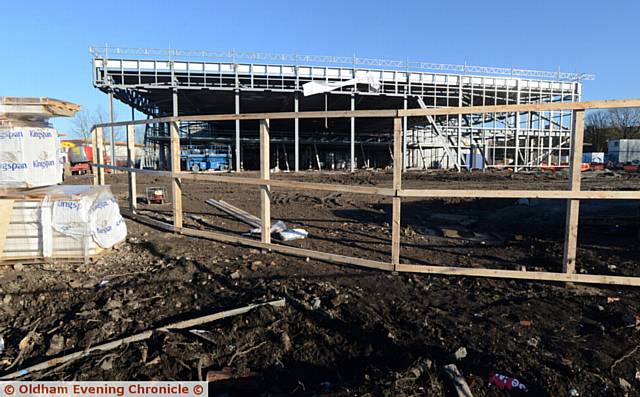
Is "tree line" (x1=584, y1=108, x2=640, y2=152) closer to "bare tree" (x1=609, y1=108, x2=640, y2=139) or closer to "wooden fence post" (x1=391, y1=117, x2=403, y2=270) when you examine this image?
"bare tree" (x1=609, y1=108, x2=640, y2=139)

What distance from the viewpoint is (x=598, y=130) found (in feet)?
189

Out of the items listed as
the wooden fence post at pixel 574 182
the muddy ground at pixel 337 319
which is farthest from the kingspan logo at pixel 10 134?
the wooden fence post at pixel 574 182

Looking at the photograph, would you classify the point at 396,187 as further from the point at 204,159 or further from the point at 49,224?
the point at 204,159

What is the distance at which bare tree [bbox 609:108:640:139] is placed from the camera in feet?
193

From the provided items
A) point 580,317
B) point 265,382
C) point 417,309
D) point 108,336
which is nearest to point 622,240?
point 580,317

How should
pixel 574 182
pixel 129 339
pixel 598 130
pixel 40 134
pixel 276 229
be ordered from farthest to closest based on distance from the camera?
pixel 598 130
pixel 276 229
pixel 40 134
pixel 574 182
pixel 129 339

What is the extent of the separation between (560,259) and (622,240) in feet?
6.54

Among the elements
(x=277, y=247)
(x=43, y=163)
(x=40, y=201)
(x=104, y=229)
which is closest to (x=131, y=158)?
(x=43, y=163)

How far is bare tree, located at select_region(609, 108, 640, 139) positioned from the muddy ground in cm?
6644

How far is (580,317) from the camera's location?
12.0ft

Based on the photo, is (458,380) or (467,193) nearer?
(458,380)

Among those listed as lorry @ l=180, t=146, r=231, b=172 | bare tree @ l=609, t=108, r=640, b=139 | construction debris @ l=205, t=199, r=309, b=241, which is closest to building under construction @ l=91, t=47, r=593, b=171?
lorry @ l=180, t=146, r=231, b=172

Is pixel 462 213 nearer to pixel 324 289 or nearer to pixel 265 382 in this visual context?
pixel 324 289

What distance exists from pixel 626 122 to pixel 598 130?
740 centimetres
